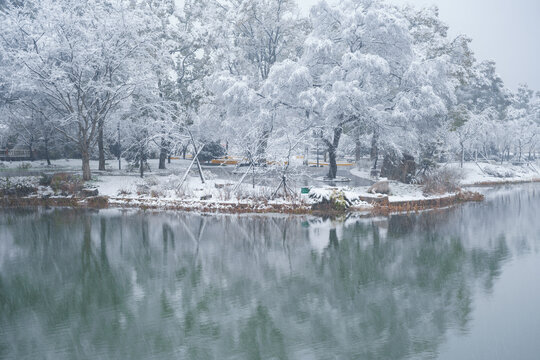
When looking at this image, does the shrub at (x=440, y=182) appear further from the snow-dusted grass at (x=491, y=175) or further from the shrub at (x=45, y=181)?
the shrub at (x=45, y=181)

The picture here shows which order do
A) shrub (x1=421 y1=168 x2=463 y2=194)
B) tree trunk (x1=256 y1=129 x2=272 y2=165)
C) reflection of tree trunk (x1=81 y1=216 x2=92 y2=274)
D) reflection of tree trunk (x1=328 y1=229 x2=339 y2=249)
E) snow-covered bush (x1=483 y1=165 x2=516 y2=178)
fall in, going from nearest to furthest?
reflection of tree trunk (x1=81 y1=216 x2=92 y2=274) → reflection of tree trunk (x1=328 y1=229 x2=339 y2=249) → tree trunk (x1=256 y1=129 x2=272 y2=165) → shrub (x1=421 y1=168 x2=463 y2=194) → snow-covered bush (x1=483 y1=165 x2=516 y2=178)

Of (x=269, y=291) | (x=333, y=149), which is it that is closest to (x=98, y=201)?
(x=333, y=149)

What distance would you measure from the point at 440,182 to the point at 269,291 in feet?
57.7

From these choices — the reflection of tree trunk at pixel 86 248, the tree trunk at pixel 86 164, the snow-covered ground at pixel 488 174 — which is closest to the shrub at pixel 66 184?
the tree trunk at pixel 86 164

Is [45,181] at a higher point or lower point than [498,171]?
higher

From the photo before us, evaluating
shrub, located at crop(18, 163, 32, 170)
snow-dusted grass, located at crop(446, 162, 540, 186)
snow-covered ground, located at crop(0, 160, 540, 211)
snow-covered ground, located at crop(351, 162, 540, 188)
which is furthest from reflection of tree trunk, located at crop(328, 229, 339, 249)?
shrub, located at crop(18, 163, 32, 170)

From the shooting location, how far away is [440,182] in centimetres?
2456

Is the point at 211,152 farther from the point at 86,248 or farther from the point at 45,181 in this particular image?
the point at 86,248

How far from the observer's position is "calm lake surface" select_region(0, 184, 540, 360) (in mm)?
7145

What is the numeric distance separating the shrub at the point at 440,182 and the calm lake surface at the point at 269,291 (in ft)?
22.6

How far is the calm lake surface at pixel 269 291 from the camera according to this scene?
7145 millimetres

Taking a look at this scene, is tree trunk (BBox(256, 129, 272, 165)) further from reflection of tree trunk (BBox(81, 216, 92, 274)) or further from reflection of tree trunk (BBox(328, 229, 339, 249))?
reflection of tree trunk (BBox(81, 216, 92, 274))

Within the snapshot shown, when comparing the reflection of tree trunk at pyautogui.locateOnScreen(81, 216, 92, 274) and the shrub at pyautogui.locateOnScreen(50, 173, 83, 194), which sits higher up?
the shrub at pyautogui.locateOnScreen(50, 173, 83, 194)

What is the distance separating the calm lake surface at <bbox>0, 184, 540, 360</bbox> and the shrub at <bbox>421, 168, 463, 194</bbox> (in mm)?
6900
